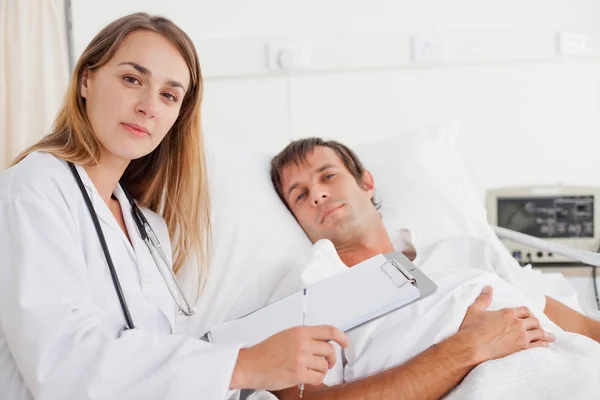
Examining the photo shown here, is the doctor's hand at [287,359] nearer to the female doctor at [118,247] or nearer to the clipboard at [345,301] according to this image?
the female doctor at [118,247]

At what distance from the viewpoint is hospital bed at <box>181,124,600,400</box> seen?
169cm

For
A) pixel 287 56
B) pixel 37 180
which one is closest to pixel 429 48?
pixel 287 56

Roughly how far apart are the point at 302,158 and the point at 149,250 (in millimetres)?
614

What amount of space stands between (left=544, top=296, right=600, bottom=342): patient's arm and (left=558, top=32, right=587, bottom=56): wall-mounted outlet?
132 centimetres

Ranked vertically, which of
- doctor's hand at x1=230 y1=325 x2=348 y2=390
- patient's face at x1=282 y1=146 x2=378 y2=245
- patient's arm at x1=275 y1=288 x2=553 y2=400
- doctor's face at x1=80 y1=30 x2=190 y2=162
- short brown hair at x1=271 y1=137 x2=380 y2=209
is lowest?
patient's arm at x1=275 y1=288 x2=553 y2=400

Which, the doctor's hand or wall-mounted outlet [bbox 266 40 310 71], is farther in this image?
wall-mounted outlet [bbox 266 40 310 71]

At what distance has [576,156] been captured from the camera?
281 centimetres

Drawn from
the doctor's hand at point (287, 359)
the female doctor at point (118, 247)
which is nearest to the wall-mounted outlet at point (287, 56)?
the female doctor at point (118, 247)

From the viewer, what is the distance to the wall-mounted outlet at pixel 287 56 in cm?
269

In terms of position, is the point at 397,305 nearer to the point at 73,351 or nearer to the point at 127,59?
the point at 73,351

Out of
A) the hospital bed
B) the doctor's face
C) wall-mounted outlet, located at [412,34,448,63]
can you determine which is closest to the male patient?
the hospital bed

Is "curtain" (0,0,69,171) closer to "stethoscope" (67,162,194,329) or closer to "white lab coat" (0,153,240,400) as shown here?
"stethoscope" (67,162,194,329)

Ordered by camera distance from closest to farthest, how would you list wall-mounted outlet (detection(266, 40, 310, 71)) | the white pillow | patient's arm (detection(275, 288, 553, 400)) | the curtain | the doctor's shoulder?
the doctor's shoulder < patient's arm (detection(275, 288, 553, 400)) < the white pillow < the curtain < wall-mounted outlet (detection(266, 40, 310, 71))

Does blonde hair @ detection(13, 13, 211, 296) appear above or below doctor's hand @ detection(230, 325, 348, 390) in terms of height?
above
